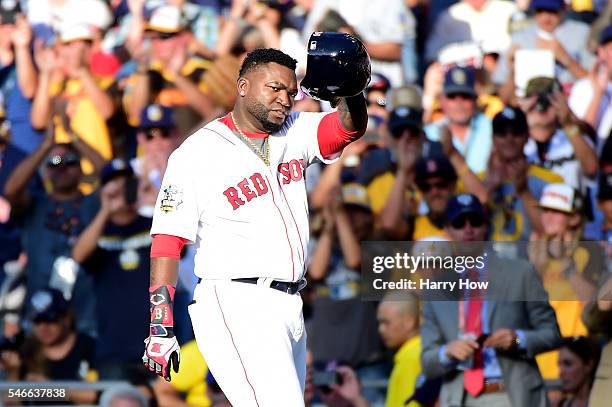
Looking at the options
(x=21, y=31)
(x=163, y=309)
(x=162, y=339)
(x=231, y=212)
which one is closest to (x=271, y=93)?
(x=231, y=212)

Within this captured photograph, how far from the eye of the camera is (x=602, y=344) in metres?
Answer: 6.98

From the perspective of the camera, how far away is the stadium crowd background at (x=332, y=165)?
7227mm

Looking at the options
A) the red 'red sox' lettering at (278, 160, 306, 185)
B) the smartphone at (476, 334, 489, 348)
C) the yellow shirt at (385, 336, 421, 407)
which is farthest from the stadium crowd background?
the red 'red sox' lettering at (278, 160, 306, 185)

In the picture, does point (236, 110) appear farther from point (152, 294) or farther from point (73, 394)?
point (73, 394)

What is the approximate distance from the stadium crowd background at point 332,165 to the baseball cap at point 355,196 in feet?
0.03

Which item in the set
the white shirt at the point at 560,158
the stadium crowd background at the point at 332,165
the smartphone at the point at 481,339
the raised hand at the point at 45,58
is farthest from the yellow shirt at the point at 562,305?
the raised hand at the point at 45,58

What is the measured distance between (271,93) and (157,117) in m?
3.08

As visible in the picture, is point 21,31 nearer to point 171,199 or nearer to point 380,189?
point 380,189

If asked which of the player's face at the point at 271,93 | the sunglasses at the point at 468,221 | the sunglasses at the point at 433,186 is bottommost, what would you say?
the sunglasses at the point at 468,221

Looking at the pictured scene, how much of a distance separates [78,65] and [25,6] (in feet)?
2.08

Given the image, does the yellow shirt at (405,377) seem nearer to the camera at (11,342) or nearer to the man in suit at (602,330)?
the man in suit at (602,330)

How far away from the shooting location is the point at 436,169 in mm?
7375

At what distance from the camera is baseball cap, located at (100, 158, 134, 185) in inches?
298

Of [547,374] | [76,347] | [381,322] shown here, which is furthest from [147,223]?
[547,374]
